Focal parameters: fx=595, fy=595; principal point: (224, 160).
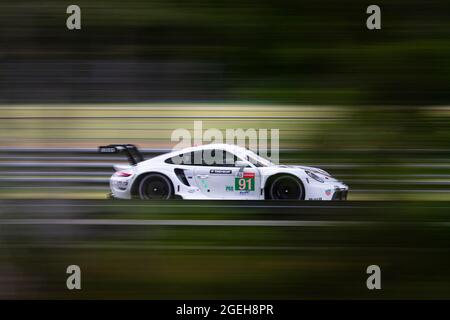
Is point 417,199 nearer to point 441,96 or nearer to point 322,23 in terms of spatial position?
point 441,96

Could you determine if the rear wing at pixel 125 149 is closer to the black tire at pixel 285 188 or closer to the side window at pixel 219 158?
the side window at pixel 219 158

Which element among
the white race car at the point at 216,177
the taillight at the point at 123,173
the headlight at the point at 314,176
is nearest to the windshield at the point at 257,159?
the white race car at the point at 216,177

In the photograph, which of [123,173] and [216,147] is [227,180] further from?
[123,173]

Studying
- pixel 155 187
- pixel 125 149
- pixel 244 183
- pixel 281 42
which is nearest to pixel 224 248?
pixel 244 183

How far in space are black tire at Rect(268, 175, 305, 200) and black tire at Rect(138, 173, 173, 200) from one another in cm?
34

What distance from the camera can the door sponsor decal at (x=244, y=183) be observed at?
1.95m

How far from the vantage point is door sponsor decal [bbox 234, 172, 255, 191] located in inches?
76.6

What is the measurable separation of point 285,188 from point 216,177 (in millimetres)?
244

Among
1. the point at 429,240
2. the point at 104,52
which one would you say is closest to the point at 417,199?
the point at 429,240

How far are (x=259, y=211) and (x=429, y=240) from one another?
0.54m

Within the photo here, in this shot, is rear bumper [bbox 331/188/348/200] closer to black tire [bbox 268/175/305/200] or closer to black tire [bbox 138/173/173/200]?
black tire [bbox 268/175/305/200]

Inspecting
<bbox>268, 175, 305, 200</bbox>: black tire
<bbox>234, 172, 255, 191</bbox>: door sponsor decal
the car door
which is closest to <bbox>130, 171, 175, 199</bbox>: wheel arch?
the car door

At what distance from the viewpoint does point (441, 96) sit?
70.9 inches

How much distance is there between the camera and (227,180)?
1985mm
